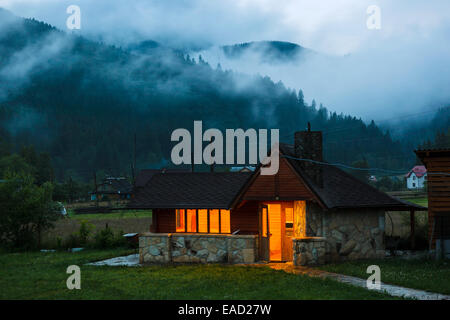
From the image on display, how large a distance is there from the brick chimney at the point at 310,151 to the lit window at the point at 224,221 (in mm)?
4894

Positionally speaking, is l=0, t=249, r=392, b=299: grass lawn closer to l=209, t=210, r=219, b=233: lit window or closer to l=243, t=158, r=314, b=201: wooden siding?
l=243, t=158, r=314, b=201: wooden siding

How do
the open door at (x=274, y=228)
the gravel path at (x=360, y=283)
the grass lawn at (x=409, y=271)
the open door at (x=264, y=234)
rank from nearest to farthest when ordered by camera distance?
1. the gravel path at (x=360, y=283)
2. the grass lawn at (x=409, y=271)
3. the open door at (x=264, y=234)
4. the open door at (x=274, y=228)

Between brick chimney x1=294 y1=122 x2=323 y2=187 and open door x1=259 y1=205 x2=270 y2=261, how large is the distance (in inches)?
95.8

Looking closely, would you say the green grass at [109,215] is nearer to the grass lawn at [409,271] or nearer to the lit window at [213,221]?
the lit window at [213,221]

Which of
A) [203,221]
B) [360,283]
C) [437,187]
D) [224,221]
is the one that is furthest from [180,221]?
[437,187]

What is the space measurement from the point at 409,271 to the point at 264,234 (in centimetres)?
601

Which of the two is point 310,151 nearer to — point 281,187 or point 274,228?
point 281,187

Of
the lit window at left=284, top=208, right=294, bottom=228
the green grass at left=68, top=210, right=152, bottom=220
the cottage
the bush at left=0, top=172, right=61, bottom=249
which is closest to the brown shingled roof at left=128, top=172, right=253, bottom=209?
the cottage

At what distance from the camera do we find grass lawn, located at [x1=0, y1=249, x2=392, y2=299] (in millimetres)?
12602

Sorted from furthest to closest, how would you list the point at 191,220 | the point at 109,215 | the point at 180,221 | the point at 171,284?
the point at 109,215 → the point at 191,220 → the point at 180,221 → the point at 171,284

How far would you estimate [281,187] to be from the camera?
18.9m

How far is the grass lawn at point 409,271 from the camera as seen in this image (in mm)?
13398

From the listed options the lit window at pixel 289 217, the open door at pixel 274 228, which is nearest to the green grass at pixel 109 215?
the open door at pixel 274 228

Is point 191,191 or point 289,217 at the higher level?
point 191,191
